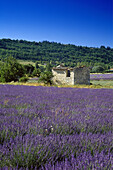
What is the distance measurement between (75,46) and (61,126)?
172790 millimetres

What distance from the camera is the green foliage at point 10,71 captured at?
2537 centimetres

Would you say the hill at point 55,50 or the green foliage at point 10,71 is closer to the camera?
the green foliage at point 10,71

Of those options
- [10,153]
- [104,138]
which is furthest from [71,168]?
[104,138]

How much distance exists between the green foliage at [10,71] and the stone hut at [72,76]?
5379 mm

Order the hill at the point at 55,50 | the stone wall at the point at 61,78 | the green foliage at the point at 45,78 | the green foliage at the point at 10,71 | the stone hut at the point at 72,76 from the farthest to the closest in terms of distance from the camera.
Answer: the hill at the point at 55,50
the stone wall at the point at 61,78
the stone hut at the point at 72,76
the green foliage at the point at 10,71
the green foliage at the point at 45,78

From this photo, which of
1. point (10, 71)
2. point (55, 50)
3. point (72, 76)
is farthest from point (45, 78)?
point (55, 50)

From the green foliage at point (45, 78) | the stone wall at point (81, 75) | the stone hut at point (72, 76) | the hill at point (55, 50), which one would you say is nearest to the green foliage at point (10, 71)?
the green foliage at point (45, 78)

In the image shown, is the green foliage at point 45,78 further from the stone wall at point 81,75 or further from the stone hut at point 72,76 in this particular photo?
the stone wall at point 81,75

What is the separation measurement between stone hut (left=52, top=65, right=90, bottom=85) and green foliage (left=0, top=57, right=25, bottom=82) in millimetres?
5379

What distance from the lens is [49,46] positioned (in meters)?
173

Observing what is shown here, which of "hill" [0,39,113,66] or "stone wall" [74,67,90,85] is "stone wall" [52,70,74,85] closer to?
"stone wall" [74,67,90,85]

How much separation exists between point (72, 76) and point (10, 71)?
344 inches

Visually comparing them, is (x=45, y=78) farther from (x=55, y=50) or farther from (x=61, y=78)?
(x=55, y=50)

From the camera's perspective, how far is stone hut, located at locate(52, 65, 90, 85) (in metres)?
25.5
